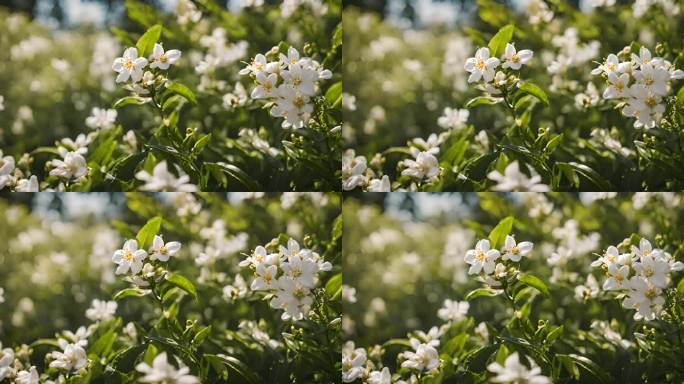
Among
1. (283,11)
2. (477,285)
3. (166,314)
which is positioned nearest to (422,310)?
(477,285)

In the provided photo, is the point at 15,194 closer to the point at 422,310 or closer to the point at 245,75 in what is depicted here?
the point at 245,75

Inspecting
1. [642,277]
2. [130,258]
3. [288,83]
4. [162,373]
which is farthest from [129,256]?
[642,277]

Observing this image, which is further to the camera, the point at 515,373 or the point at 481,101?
the point at 481,101

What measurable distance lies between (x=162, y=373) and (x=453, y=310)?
2.88 ft

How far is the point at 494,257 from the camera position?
258 cm

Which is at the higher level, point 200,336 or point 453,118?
point 453,118

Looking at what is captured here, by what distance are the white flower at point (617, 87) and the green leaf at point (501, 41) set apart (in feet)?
1.07

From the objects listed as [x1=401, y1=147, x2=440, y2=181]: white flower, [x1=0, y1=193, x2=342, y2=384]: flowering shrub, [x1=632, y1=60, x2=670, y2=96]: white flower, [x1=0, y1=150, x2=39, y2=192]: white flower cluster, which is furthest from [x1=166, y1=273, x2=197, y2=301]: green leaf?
[x1=632, y1=60, x2=670, y2=96]: white flower

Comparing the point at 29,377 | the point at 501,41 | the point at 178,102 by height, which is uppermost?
the point at 501,41

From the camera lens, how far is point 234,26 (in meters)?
2.66

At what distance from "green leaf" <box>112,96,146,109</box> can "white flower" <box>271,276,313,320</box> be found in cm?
67

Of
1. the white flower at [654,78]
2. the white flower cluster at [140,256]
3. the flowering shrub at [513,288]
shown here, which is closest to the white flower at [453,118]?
the flowering shrub at [513,288]

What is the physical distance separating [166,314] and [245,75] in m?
0.75

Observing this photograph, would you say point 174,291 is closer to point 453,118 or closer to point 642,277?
point 453,118
